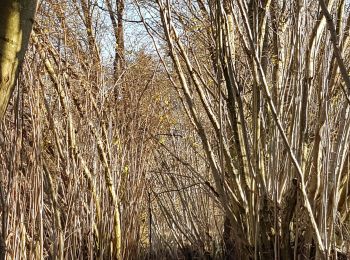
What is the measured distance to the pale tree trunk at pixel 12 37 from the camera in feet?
5.12

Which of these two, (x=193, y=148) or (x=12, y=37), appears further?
(x=193, y=148)

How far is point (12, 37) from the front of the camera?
1.58 metres

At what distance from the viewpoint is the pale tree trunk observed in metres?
1.56

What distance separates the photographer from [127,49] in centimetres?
551

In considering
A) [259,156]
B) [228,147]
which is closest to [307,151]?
[259,156]

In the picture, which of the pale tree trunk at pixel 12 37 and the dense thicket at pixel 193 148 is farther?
the dense thicket at pixel 193 148

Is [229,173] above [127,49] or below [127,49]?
below

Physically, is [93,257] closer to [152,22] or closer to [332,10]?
[152,22]

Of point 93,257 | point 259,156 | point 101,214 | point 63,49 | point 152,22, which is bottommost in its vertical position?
point 93,257

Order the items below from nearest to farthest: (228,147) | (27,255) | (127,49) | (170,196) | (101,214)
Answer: (27,255), (228,147), (101,214), (170,196), (127,49)

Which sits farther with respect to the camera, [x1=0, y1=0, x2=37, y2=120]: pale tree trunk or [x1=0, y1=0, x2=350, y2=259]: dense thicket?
[x1=0, y1=0, x2=350, y2=259]: dense thicket

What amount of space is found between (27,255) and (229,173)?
1.31m

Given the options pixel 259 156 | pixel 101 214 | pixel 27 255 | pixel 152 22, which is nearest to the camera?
pixel 27 255

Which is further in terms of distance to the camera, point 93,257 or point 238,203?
point 93,257
